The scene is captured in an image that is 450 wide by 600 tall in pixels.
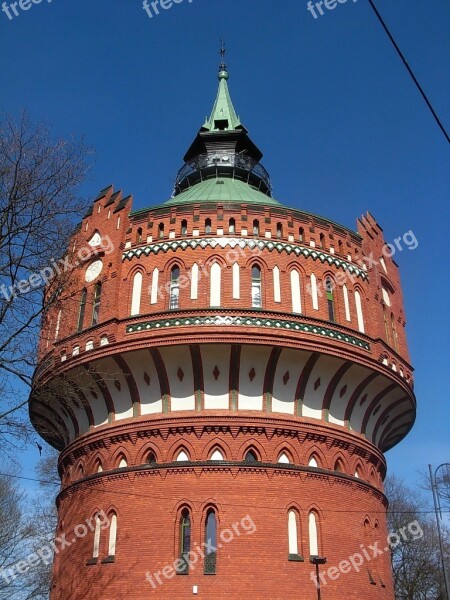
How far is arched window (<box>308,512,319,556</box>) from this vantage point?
18.3 m

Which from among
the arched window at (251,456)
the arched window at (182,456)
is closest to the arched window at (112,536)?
the arched window at (182,456)

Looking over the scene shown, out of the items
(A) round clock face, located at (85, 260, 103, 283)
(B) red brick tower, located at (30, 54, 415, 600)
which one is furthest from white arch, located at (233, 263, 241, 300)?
(A) round clock face, located at (85, 260, 103, 283)

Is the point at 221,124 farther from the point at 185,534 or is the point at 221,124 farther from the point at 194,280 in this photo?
the point at 185,534

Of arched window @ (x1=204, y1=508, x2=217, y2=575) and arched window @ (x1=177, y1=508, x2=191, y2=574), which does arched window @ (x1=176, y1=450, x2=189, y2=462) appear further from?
arched window @ (x1=204, y1=508, x2=217, y2=575)

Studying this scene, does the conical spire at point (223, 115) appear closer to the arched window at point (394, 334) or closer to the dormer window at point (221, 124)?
the dormer window at point (221, 124)

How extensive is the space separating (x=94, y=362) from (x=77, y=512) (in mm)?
4668

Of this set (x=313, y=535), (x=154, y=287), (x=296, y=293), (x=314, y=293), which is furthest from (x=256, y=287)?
(x=313, y=535)

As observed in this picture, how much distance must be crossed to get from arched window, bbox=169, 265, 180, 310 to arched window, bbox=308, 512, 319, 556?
7.20 metres

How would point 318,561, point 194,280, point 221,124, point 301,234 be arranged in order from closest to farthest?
point 318,561 < point 194,280 < point 301,234 < point 221,124

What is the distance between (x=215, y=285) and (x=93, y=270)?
461cm

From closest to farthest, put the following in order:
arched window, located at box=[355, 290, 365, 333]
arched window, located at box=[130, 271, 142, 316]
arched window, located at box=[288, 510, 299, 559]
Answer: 1. arched window, located at box=[288, 510, 299, 559]
2. arched window, located at box=[130, 271, 142, 316]
3. arched window, located at box=[355, 290, 365, 333]

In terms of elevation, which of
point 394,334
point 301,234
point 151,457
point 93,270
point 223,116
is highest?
point 223,116

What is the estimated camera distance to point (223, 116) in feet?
111

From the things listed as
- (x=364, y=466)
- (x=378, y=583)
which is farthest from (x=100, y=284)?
(x=378, y=583)
